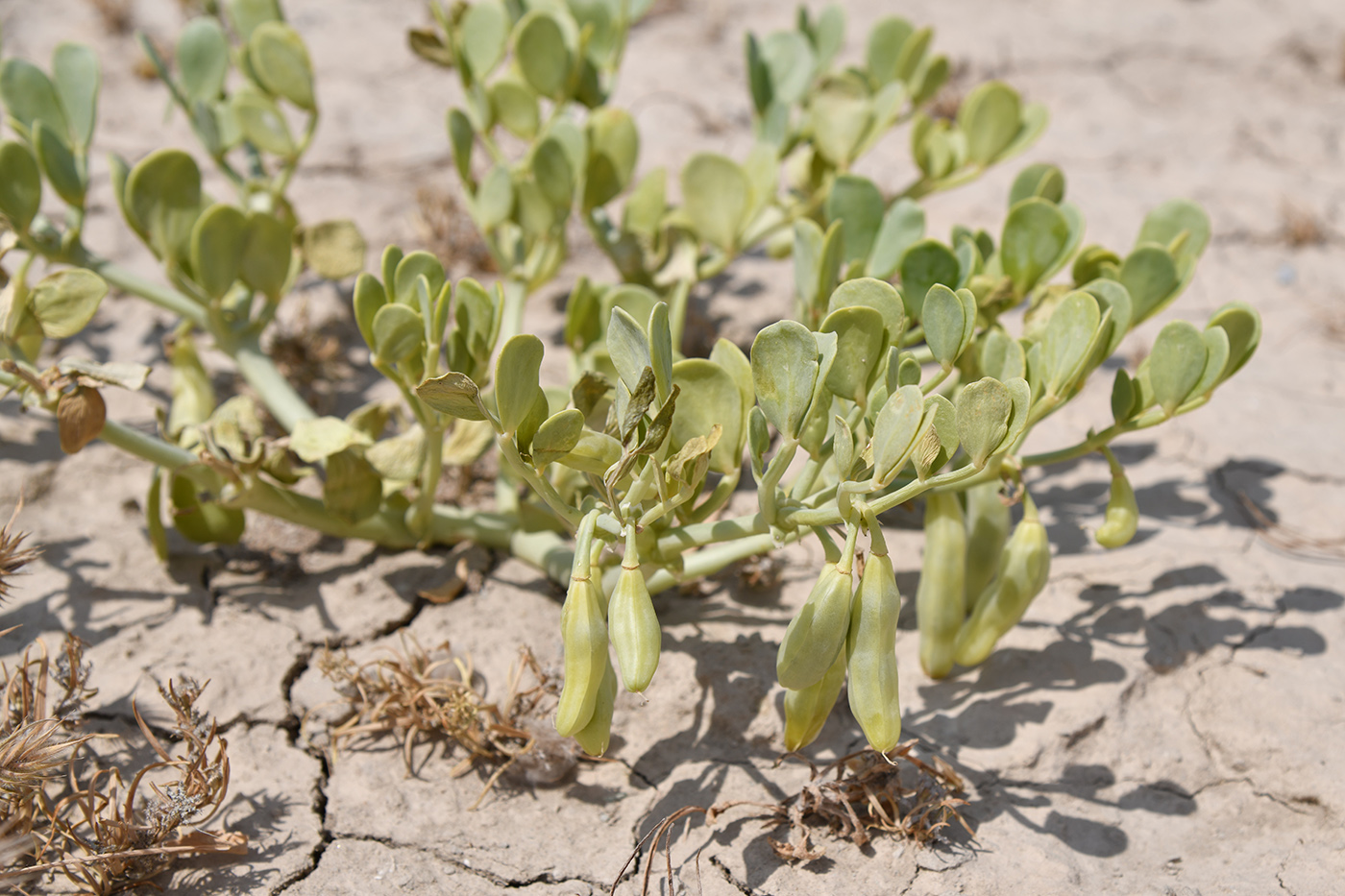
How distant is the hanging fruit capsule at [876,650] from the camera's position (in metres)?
1.20

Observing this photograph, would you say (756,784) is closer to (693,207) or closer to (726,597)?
(726,597)

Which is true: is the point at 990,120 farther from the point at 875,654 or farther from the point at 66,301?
the point at 66,301

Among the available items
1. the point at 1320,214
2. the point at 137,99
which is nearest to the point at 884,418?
the point at 1320,214

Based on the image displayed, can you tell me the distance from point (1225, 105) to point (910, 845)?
3182 mm

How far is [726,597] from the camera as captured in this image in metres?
1.87

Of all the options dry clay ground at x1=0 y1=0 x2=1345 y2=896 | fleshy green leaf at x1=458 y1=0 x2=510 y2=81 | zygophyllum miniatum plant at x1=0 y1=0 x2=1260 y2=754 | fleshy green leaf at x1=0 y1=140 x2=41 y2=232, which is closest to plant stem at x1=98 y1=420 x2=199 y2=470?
zygophyllum miniatum plant at x1=0 y1=0 x2=1260 y2=754

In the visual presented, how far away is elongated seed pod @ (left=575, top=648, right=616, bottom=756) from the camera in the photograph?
1273 mm

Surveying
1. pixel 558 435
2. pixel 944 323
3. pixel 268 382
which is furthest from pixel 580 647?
pixel 268 382

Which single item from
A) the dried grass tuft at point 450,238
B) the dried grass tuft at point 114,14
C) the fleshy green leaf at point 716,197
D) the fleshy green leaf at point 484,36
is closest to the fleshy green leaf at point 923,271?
the fleshy green leaf at point 716,197

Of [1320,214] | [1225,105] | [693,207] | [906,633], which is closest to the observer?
[906,633]

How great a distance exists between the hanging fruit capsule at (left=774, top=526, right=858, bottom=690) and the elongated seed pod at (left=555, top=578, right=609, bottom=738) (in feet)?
0.75

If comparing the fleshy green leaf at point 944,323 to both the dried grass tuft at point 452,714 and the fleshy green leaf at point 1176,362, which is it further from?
the dried grass tuft at point 452,714

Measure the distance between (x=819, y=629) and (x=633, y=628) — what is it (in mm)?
223

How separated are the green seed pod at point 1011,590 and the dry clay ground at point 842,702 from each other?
112 millimetres
